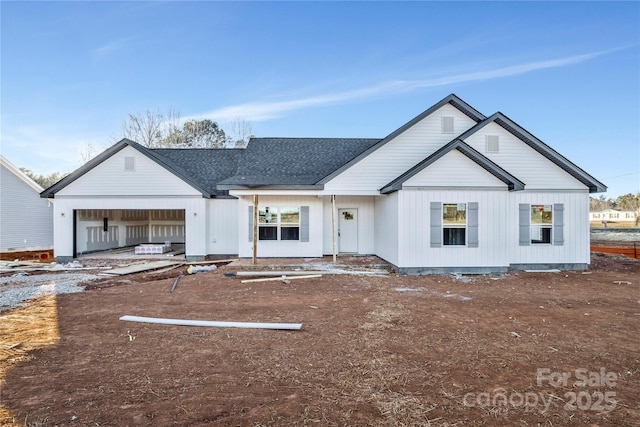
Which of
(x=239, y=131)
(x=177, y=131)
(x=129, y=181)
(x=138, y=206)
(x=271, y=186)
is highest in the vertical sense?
(x=239, y=131)

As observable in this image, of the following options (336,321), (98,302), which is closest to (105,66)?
(98,302)

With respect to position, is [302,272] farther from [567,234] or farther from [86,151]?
[86,151]

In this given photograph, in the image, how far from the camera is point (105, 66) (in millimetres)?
20172

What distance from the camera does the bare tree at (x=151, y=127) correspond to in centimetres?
3222

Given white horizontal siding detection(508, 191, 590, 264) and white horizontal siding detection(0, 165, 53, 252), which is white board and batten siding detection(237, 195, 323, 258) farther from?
white horizontal siding detection(0, 165, 53, 252)

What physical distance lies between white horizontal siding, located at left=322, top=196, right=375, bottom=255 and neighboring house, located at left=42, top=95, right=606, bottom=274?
0.15 ft

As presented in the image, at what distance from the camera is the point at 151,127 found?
32938 mm

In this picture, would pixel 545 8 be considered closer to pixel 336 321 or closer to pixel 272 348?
pixel 336 321

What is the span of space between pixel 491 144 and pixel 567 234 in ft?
14.1

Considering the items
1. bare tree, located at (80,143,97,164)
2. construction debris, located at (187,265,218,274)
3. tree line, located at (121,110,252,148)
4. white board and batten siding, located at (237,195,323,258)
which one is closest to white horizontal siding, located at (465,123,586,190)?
white board and batten siding, located at (237,195,323,258)

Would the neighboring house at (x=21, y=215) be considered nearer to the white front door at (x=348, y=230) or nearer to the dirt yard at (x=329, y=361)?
the dirt yard at (x=329, y=361)

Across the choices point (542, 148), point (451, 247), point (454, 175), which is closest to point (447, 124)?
point (454, 175)

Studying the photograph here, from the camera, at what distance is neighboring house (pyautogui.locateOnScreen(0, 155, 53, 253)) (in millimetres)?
17859

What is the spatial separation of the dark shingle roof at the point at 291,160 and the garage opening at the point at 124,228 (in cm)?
795
